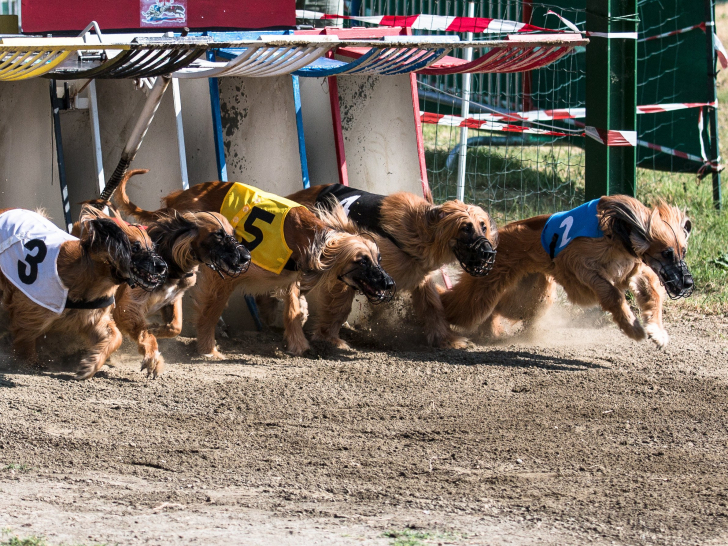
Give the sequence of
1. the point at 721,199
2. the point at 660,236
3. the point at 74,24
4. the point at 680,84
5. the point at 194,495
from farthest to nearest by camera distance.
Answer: the point at 680,84
the point at 721,199
the point at 74,24
the point at 660,236
the point at 194,495

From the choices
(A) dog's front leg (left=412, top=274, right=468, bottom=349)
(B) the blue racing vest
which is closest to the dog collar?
(A) dog's front leg (left=412, top=274, right=468, bottom=349)

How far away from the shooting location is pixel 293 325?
206 inches

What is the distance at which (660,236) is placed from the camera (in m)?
4.84

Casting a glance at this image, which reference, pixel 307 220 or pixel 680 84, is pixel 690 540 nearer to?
pixel 307 220

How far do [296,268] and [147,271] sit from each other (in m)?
0.98

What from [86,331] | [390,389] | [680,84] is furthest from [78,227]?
[680,84]

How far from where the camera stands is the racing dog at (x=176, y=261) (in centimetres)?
438

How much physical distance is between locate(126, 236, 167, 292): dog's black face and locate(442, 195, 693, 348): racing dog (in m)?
2.19

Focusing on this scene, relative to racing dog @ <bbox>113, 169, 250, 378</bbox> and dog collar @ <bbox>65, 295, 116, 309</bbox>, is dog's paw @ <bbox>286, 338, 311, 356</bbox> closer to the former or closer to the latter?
racing dog @ <bbox>113, 169, 250, 378</bbox>

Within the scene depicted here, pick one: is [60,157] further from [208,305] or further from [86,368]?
[86,368]

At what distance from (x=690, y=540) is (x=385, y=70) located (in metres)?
3.08

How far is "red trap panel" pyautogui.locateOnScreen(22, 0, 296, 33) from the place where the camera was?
19.6 ft

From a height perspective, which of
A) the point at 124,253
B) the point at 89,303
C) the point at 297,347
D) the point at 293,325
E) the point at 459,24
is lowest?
the point at 297,347

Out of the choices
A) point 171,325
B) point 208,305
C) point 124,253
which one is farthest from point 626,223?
point 124,253
